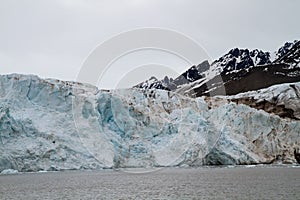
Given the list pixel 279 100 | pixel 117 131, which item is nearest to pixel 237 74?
pixel 279 100

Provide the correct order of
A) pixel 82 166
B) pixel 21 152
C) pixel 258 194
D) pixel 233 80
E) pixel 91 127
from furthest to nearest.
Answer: pixel 233 80 < pixel 91 127 < pixel 82 166 < pixel 21 152 < pixel 258 194

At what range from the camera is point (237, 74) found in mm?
95438

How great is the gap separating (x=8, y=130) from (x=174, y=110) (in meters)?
15.8

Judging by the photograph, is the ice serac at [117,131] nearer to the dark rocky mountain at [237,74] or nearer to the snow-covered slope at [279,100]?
the snow-covered slope at [279,100]

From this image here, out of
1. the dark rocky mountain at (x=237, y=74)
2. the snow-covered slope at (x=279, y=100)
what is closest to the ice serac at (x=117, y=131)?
the snow-covered slope at (x=279, y=100)

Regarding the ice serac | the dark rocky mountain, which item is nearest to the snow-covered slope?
the ice serac

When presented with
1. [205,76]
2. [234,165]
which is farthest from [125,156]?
[205,76]

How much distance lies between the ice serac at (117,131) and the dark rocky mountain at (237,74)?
45.4 m

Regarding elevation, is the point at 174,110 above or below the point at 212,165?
above

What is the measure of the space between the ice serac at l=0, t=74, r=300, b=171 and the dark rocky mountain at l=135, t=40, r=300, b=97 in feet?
149

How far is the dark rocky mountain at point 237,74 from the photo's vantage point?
8394 cm

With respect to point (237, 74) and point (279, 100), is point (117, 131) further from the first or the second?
point (237, 74)

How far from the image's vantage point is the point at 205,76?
112875 mm

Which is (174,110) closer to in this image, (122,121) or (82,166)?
(122,121)
